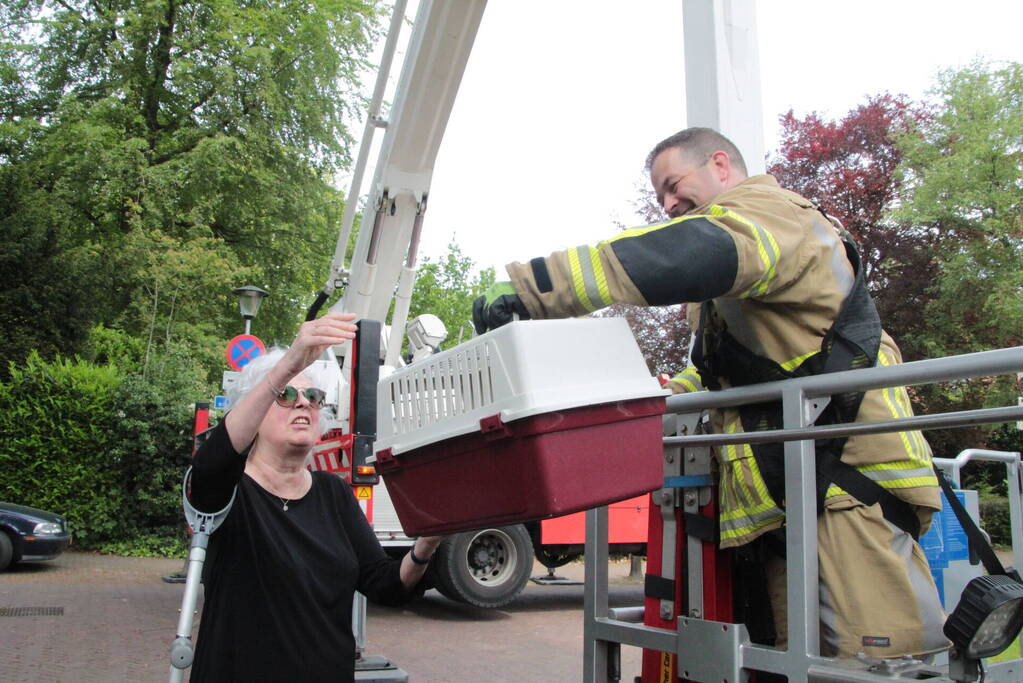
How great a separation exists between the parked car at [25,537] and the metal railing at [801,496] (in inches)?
459

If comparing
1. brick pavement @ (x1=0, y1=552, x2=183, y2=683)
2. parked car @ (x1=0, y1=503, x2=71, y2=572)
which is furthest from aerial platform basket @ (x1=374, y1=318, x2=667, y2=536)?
parked car @ (x1=0, y1=503, x2=71, y2=572)

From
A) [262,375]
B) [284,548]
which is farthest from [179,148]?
[284,548]

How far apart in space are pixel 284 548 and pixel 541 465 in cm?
125

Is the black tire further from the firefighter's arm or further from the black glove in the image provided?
the firefighter's arm

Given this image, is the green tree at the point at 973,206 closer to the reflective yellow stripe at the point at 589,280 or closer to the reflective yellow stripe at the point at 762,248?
the reflective yellow stripe at the point at 762,248

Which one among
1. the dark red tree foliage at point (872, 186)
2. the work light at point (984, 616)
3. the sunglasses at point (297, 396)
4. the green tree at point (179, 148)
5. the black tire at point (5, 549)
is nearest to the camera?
the work light at point (984, 616)

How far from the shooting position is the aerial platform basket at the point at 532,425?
1.85 meters

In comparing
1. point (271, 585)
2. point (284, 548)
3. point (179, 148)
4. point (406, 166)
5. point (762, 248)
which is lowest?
point (271, 585)

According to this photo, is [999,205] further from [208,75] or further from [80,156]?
[80,156]

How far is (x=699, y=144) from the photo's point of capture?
247 cm

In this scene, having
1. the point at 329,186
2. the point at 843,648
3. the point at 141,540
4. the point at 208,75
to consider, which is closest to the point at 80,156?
the point at 208,75

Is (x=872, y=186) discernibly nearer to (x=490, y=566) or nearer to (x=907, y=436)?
(x=490, y=566)

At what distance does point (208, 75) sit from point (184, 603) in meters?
20.1

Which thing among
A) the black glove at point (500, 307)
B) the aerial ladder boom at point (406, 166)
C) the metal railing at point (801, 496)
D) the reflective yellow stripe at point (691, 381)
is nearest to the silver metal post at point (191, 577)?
the black glove at point (500, 307)
